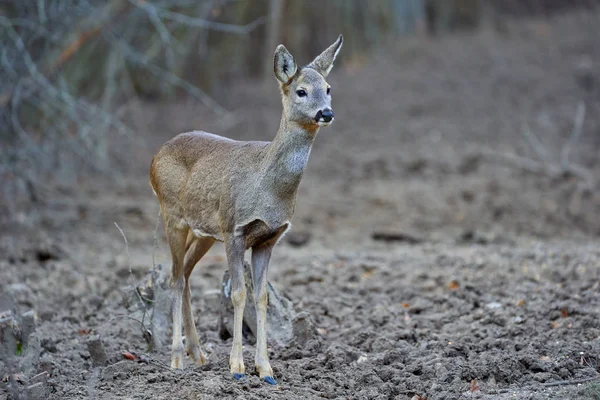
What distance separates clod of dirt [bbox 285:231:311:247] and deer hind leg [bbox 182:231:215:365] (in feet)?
16.9

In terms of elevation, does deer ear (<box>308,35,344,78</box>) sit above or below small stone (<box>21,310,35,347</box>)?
above

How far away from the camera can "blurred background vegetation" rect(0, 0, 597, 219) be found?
1145 centimetres

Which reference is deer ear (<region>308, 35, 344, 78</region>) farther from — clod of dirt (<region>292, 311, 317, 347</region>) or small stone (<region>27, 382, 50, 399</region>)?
small stone (<region>27, 382, 50, 399</region>)

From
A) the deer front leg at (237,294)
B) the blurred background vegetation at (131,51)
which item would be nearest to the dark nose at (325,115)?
the deer front leg at (237,294)

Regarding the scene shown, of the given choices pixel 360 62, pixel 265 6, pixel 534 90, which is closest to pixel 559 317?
pixel 534 90

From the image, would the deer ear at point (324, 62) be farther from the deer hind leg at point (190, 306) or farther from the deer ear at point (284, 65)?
the deer hind leg at point (190, 306)

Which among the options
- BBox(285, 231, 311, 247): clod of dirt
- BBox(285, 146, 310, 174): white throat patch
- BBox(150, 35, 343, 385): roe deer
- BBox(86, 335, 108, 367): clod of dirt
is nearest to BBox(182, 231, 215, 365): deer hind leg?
BBox(150, 35, 343, 385): roe deer

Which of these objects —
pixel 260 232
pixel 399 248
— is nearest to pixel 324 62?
pixel 260 232

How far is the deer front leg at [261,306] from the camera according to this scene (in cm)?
595

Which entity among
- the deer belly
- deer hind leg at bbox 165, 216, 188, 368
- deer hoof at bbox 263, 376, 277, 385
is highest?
the deer belly

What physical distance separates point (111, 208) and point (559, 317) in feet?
26.6

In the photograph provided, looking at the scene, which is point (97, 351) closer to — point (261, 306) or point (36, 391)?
point (36, 391)

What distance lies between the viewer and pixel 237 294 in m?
6.02

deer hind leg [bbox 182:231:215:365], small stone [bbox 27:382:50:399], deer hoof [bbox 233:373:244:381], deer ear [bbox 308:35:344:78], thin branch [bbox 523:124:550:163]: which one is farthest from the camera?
thin branch [bbox 523:124:550:163]
